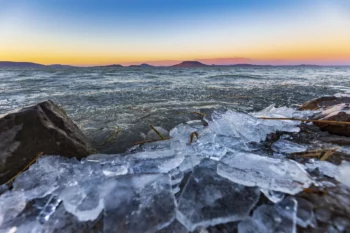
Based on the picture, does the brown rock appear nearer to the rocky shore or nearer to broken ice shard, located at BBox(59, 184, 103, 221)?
the rocky shore

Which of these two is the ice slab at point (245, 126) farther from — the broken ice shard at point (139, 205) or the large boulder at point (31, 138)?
the large boulder at point (31, 138)

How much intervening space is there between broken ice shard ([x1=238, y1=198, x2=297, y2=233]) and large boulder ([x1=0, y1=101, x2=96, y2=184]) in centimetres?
171

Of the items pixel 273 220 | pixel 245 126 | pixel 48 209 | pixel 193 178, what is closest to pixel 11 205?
pixel 48 209

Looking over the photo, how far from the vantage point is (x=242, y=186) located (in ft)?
4.55

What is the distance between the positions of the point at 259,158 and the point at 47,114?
6.85 feet

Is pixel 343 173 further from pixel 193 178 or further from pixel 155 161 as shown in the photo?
pixel 155 161

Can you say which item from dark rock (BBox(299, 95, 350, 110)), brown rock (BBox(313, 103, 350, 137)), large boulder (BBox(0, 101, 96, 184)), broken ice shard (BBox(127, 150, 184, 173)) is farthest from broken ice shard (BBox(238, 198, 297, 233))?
dark rock (BBox(299, 95, 350, 110))

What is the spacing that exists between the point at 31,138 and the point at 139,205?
1.30 m

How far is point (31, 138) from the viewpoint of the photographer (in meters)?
1.85

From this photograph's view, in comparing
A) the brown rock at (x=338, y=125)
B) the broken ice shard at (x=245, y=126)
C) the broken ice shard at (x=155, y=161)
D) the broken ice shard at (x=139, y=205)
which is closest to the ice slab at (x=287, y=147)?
the broken ice shard at (x=245, y=126)

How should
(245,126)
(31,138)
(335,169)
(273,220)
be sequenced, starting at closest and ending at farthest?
(273,220) → (335,169) → (31,138) → (245,126)

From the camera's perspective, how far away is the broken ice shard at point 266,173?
4.49 feet

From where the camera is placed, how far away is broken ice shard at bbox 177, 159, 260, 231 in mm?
1165

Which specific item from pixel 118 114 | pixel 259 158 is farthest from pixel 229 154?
pixel 118 114
